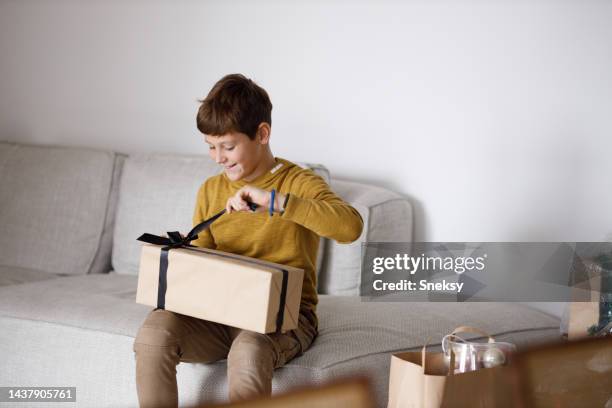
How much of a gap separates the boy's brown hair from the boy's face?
0.01 meters

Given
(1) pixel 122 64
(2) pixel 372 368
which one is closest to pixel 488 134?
(2) pixel 372 368

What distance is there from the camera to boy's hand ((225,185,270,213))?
1.71 m

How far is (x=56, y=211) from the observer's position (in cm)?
289

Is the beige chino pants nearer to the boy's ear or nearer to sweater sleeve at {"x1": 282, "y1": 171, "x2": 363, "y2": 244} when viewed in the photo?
sweater sleeve at {"x1": 282, "y1": 171, "x2": 363, "y2": 244}

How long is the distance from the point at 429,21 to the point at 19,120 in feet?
6.62

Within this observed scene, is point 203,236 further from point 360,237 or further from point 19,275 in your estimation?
point 19,275

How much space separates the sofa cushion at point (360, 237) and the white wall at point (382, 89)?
0.63ft

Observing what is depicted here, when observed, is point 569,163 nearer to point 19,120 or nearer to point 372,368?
point 372,368

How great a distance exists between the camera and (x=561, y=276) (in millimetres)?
2422

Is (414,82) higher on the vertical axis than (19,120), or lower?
higher

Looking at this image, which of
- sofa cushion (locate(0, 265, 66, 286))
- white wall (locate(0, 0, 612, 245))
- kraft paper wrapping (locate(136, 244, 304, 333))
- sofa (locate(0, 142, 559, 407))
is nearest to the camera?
kraft paper wrapping (locate(136, 244, 304, 333))

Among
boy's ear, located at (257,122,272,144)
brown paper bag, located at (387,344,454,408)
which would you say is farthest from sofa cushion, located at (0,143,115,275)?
brown paper bag, located at (387,344,454,408)

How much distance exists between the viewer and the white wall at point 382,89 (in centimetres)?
236

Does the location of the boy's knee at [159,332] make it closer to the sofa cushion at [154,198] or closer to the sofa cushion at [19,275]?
the sofa cushion at [154,198]
